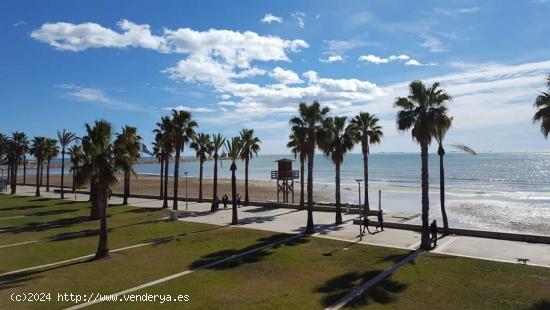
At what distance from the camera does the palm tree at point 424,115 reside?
68.8 ft

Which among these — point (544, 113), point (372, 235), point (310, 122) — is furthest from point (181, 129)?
point (544, 113)

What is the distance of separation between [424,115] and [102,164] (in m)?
17.3

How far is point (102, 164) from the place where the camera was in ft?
62.6

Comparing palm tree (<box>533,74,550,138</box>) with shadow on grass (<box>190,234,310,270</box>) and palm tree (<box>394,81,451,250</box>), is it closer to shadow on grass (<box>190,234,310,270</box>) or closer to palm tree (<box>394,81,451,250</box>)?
palm tree (<box>394,81,451,250</box>)

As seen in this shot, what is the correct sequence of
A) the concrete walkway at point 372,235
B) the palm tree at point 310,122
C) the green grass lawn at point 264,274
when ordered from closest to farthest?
the green grass lawn at point 264,274 < the concrete walkway at point 372,235 < the palm tree at point 310,122

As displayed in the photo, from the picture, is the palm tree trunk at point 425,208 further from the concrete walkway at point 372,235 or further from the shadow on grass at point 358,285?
the shadow on grass at point 358,285

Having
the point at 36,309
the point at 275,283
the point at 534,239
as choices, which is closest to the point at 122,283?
the point at 36,309

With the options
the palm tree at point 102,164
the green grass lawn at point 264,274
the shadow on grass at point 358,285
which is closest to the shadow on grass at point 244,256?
the green grass lawn at point 264,274

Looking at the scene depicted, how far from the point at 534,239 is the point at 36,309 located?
24.3m

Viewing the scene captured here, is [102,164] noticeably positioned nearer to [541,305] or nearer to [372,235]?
[372,235]

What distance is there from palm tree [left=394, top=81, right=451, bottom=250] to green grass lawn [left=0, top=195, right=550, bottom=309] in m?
5.01

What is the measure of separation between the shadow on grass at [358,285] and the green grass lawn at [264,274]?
0.04 metres

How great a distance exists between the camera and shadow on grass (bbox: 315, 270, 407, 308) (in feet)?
43.0

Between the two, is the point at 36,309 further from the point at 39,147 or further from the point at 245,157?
the point at 39,147
